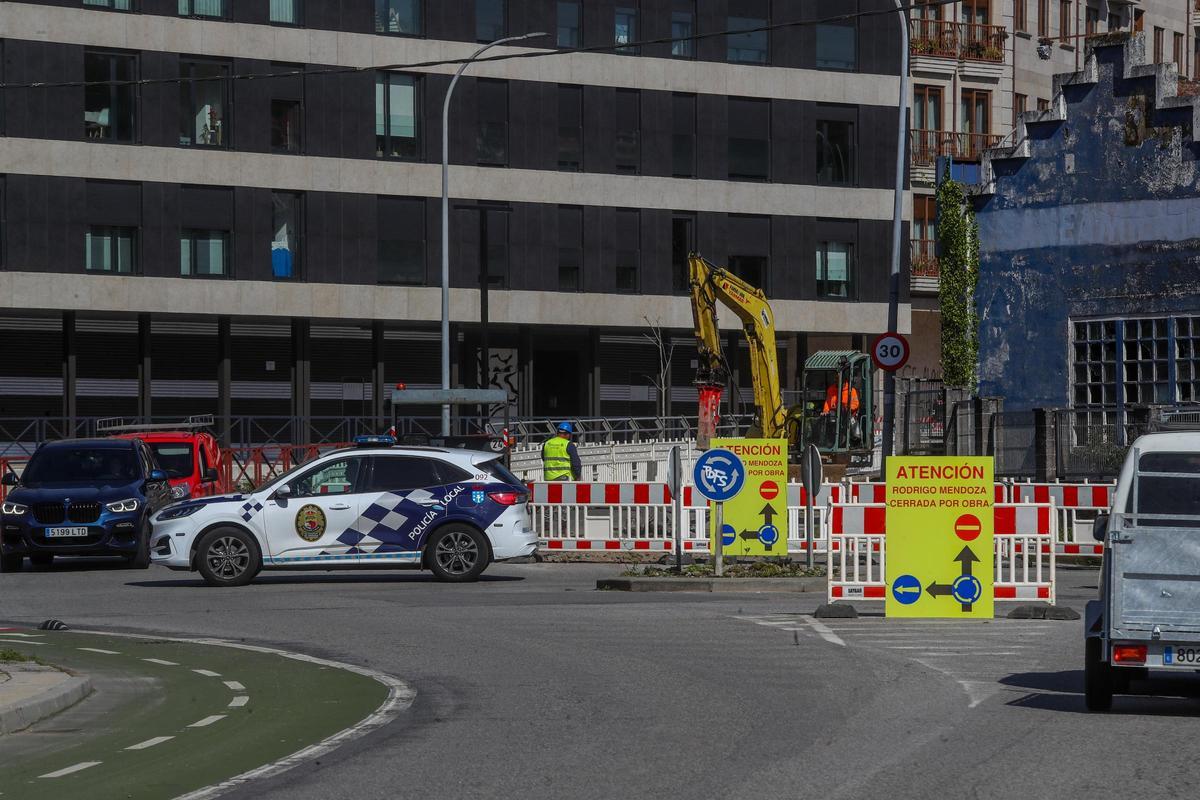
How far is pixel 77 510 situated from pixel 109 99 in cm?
2779

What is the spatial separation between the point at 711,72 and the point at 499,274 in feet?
29.7

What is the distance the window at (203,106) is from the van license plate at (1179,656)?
44455mm

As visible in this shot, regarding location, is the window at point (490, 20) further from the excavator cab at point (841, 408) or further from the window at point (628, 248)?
the excavator cab at point (841, 408)

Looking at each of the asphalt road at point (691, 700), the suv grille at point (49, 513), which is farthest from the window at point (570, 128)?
the asphalt road at point (691, 700)

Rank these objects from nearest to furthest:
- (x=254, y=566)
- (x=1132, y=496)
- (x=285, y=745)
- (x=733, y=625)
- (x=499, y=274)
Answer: (x=285, y=745)
(x=1132, y=496)
(x=733, y=625)
(x=254, y=566)
(x=499, y=274)

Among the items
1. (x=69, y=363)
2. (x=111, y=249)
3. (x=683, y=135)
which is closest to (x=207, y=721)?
(x=111, y=249)

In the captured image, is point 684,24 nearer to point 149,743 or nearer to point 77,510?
point 77,510

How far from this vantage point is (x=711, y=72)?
59094 mm

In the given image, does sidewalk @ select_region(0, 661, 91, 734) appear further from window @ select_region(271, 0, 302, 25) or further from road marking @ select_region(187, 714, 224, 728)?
window @ select_region(271, 0, 302, 25)

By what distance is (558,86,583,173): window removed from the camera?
57.3 metres

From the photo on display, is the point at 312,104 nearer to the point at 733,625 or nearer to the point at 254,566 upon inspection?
the point at 254,566

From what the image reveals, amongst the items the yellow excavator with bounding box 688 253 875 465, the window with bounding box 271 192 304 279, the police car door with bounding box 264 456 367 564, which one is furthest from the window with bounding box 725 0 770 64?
the police car door with bounding box 264 456 367 564

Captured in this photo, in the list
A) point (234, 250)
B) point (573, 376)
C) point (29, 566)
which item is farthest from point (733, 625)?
point (573, 376)

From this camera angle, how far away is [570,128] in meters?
57.6
